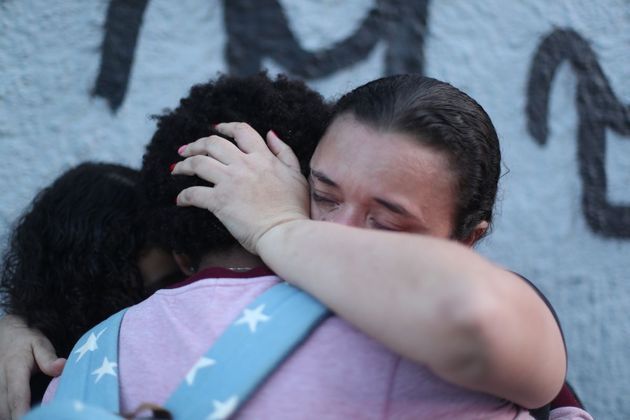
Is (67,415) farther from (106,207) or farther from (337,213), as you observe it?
(106,207)

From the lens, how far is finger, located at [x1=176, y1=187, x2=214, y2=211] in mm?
1182

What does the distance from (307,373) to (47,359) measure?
0.67 meters

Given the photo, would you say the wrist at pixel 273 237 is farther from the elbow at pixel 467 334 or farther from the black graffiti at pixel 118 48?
the black graffiti at pixel 118 48

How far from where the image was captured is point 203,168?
3.92 feet

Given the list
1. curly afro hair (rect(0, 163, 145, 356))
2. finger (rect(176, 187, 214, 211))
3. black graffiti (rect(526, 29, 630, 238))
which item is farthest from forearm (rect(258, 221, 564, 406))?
black graffiti (rect(526, 29, 630, 238))

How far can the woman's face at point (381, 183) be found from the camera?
1137 millimetres

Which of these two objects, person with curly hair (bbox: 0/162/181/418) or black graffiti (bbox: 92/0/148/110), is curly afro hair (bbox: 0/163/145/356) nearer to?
person with curly hair (bbox: 0/162/181/418)

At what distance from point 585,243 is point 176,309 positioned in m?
1.61

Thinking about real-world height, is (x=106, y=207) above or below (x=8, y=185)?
above

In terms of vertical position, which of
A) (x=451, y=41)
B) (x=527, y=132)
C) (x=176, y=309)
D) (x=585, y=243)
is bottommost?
(x=585, y=243)

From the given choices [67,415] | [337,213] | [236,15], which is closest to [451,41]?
[236,15]

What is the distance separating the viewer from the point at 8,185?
1.93m

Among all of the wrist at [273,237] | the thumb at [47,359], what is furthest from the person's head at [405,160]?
the thumb at [47,359]

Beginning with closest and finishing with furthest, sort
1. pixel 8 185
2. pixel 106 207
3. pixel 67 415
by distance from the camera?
pixel 67 415, pixel 106 207, pixel 8 185
